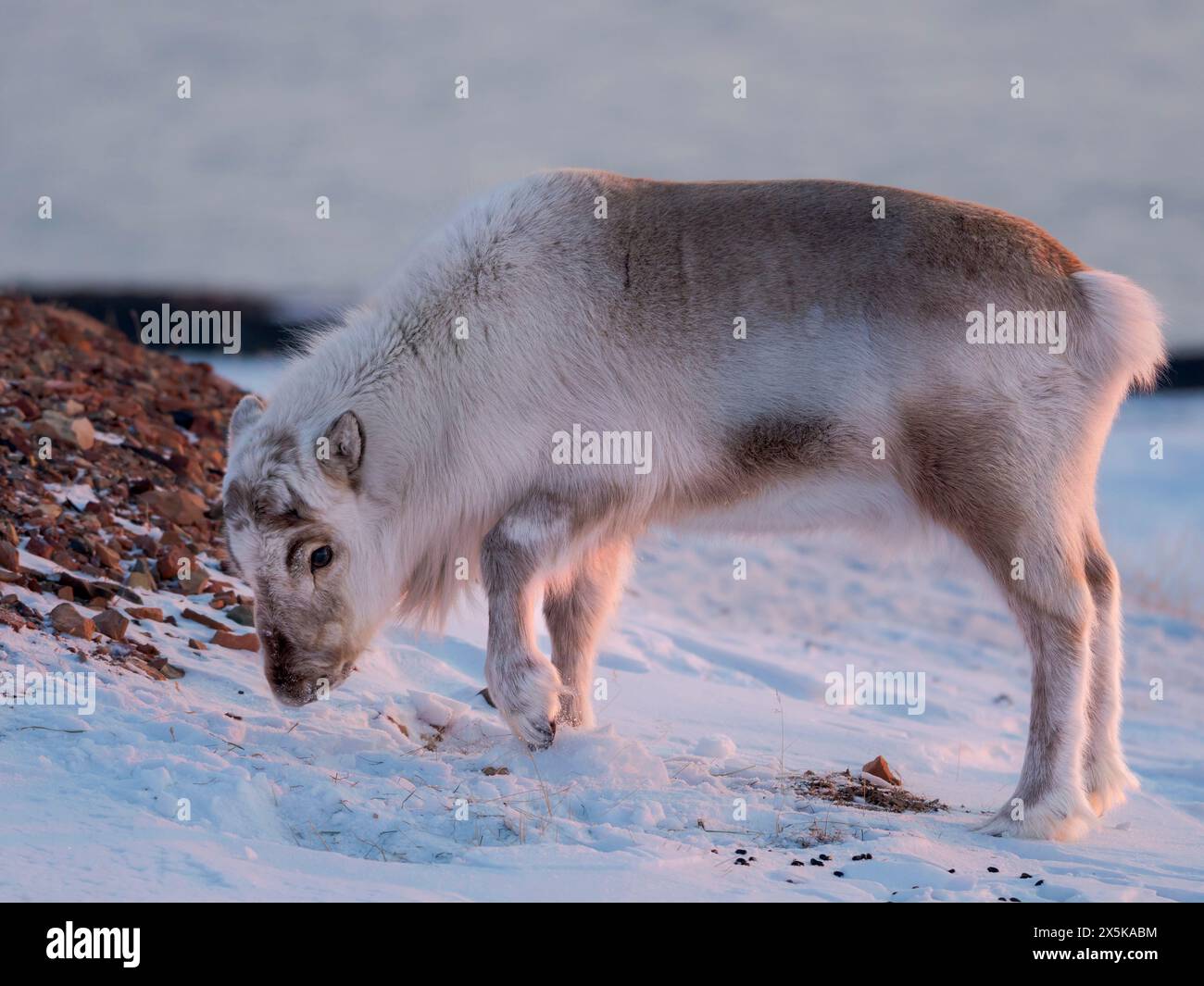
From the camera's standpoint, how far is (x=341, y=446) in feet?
18.5

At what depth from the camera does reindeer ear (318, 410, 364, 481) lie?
5.64 metres

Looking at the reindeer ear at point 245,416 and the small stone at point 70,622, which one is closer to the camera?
the reindeer ear at point 245,416

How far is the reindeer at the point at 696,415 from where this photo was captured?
5.77 meters

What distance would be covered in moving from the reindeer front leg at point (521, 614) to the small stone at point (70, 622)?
6.63 feet

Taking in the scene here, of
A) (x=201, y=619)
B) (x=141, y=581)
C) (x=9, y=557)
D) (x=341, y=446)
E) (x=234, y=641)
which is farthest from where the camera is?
(x=141, y=581)

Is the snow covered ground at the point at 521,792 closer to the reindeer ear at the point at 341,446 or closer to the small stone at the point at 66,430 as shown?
the reindeer ear at the point at 341,446

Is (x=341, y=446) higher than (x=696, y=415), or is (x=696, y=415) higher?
(x=696, y=415)

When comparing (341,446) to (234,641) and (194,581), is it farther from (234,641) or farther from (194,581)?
(194,581)

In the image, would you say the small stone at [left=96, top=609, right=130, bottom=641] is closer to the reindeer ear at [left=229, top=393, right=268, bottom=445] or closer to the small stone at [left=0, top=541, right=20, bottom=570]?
the small stone at [left=0, top=541, right=20, bottom=570]

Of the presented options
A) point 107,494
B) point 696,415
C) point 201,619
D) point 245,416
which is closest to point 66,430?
point 107,494

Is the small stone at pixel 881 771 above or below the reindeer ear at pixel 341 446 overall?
below

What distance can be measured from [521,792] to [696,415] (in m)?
1.77

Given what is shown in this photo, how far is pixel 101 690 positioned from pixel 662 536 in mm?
2604

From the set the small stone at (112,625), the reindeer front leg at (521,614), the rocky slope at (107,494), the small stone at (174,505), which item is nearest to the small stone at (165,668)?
the rocky slope at (107,494)
